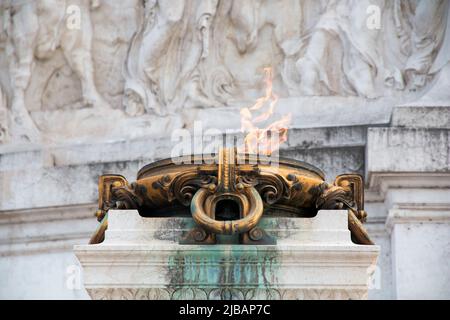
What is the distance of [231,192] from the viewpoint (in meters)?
6.06

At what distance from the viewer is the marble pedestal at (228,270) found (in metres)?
5.91

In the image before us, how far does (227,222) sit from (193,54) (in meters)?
8.42

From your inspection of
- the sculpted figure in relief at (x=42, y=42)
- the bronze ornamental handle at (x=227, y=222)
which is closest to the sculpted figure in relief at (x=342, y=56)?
the sculpted figure in relief at (x=42, y=42)

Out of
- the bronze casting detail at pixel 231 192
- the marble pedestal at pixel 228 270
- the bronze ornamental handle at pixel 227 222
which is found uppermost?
the bronze casting detail at pixel 231 192

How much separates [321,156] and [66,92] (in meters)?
3.03

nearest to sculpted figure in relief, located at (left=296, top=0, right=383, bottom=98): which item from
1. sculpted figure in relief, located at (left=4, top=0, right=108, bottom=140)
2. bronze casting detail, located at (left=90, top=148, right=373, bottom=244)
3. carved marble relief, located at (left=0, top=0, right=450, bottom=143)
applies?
carved marble relief, located at (left=0, top=0, right=450, bottom=143)

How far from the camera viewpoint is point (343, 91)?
13.9 meters

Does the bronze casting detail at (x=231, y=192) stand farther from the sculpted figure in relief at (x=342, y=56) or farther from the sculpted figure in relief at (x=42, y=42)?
the sculpted figure in relief at (x=42, y=42)

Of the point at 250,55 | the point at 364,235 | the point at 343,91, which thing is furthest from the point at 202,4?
the point at 364,235

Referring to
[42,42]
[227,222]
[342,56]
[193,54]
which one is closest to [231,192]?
[227,222]

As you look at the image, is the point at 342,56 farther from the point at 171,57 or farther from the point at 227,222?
the point at 227,222

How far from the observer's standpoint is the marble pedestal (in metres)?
5.91

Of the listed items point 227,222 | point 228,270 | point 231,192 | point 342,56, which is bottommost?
point 228,270

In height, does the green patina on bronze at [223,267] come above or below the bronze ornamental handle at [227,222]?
below
